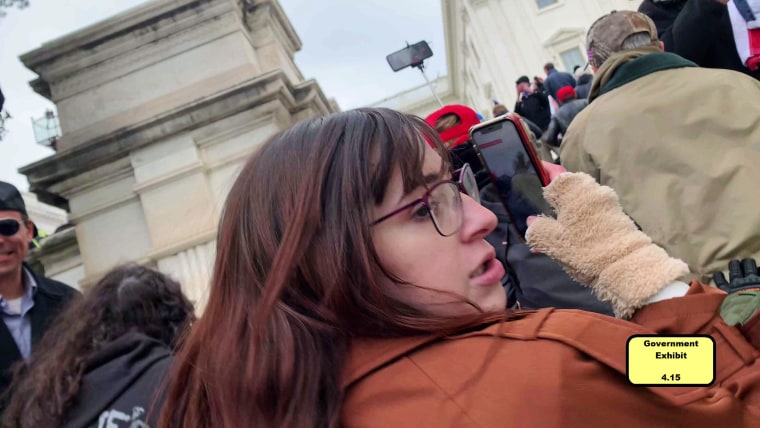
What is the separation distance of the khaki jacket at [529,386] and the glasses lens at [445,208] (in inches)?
10.1

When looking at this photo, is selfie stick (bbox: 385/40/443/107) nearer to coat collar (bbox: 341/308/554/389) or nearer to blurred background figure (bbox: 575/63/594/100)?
blurred background figure (bbox: 575/63/594/100)

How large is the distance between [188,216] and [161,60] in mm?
1471

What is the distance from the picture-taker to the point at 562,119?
17.2 feet

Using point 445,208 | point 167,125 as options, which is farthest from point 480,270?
point 167,125

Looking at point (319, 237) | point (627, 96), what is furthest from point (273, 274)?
point (627, 96)

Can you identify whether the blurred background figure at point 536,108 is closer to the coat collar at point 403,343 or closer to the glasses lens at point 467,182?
the glasses lens at point 467,182

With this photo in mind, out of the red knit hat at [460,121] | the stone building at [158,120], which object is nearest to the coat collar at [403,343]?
the red knit hat at [460,121]

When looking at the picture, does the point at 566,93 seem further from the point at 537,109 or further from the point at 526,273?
the point at 526,273

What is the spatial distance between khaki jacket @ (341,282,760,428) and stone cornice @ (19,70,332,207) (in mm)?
3853

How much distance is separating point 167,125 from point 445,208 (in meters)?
4.03

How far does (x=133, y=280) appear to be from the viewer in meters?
2.31

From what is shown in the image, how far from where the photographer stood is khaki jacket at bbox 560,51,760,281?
198 centimetres

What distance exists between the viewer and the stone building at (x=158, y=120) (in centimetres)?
462

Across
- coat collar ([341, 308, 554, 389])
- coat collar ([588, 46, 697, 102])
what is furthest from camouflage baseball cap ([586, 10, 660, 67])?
coat collar ([341, 308, 554, 389])
